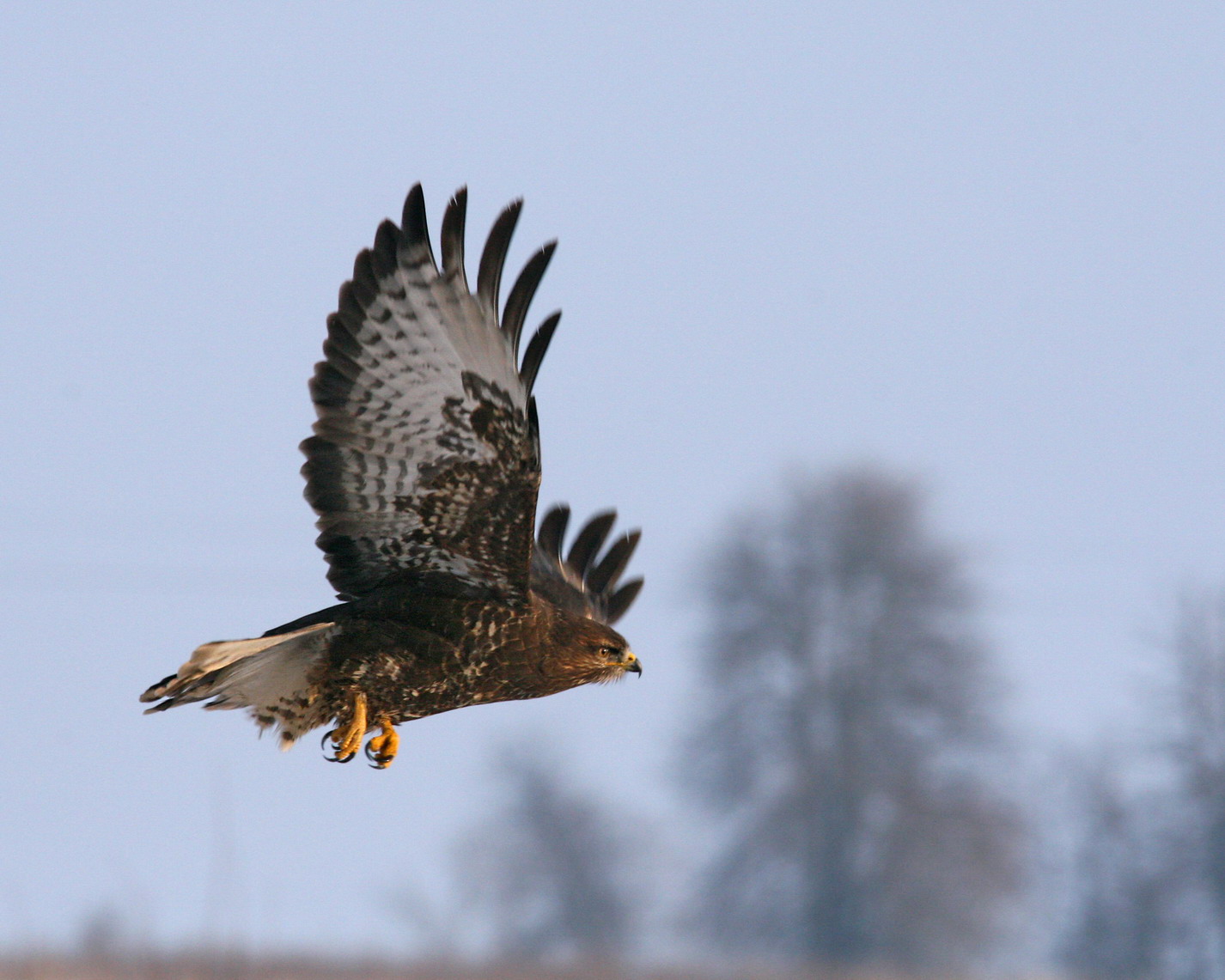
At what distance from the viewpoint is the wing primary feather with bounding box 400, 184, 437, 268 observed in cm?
621

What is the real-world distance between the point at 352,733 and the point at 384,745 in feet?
0.57

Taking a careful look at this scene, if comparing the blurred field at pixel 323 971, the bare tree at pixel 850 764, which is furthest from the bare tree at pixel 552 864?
the blurred field at pixel 323 971

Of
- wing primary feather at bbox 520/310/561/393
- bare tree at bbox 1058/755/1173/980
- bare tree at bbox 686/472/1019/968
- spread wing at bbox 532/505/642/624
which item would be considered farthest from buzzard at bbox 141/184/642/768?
bare tree at bbox 686/472/1019/968

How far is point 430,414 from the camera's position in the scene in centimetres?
641

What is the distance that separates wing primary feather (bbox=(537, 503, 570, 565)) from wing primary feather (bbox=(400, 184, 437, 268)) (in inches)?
94.1

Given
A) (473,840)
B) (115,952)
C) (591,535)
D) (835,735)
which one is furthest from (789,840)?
(591,535)

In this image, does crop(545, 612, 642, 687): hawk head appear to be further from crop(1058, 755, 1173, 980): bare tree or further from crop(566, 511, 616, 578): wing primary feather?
crop(1058, 755, 1173, 980): bare tree

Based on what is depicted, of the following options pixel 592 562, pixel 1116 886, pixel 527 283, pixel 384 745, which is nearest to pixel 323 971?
pixel 592 562


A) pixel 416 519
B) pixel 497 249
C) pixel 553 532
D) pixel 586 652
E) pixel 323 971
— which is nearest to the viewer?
pixel 497 249

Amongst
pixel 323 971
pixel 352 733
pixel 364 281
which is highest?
pixel 364 281

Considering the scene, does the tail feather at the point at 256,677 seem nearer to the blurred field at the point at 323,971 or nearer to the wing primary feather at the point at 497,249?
the wing primary feather at the point at 497,249

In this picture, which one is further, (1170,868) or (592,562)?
(1170,868)

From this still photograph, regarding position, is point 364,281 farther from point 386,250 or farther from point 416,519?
point 416,519

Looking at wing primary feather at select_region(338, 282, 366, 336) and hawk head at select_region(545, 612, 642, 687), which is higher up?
wing primary feather at select_region(338, 282, 366, 336)
